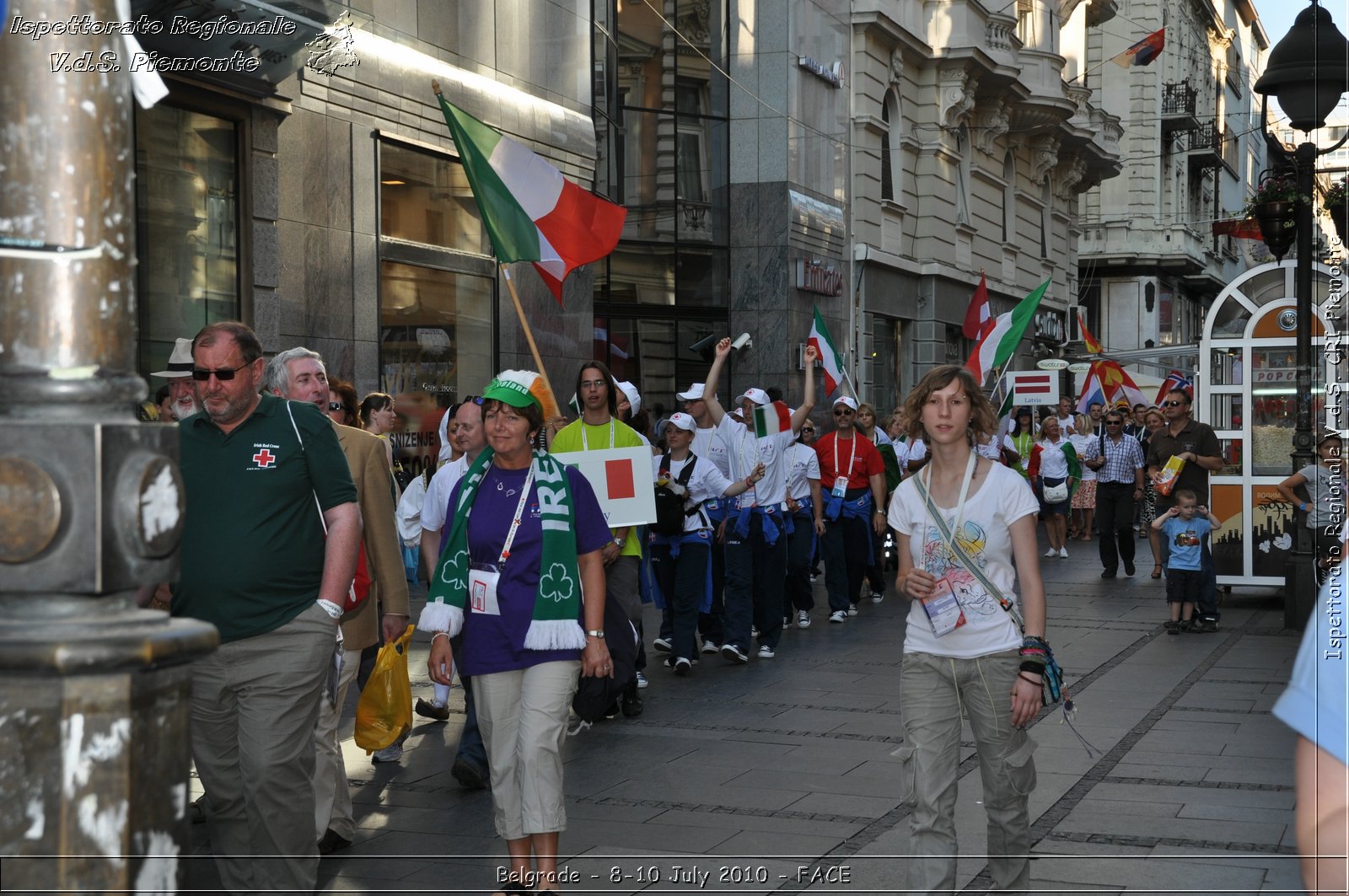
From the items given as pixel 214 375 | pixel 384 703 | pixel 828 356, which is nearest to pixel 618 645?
pixel 384 703

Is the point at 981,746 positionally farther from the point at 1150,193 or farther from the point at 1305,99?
the point at 1150,193

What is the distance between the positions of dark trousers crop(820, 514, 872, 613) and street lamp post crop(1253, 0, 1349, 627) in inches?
148

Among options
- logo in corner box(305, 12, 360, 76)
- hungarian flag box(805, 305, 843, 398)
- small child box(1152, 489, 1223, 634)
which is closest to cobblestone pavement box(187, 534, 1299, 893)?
small child box(1152, 489, 1223, 634)

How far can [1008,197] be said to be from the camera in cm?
3666

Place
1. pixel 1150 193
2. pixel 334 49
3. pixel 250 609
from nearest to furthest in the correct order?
pixel 250 609
pixel 334 49
pixel 1150 193

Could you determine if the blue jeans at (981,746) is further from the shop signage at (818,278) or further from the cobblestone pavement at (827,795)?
the shop signage at (818,278)

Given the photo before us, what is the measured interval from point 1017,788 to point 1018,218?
3447 centimetres

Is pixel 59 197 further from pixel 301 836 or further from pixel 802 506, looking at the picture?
pixel 802 506

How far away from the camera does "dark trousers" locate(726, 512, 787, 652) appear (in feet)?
35.6

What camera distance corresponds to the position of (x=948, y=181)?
31859 millimetres

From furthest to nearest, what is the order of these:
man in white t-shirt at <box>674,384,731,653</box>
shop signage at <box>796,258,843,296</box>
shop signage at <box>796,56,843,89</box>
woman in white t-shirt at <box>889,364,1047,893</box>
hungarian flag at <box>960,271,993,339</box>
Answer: shop signage at <box>796,56,843,89</box> → shop signage at <box>796,258,843,296</box> → hungarian flag at <box>960,271,993,339</box> → man in white t-shirt at <box>674,384,731,653</box> → woman in white t-shirt at <box>889,364,1047,893</box>

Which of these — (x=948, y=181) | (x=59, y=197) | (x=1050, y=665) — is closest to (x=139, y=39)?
(x=1050, y=665)

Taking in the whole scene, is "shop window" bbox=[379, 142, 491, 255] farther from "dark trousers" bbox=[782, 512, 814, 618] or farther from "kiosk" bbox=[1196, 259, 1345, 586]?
"kiosk" bbox=[1196, 259, 1345, 586]

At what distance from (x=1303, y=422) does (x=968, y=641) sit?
8.20 m
